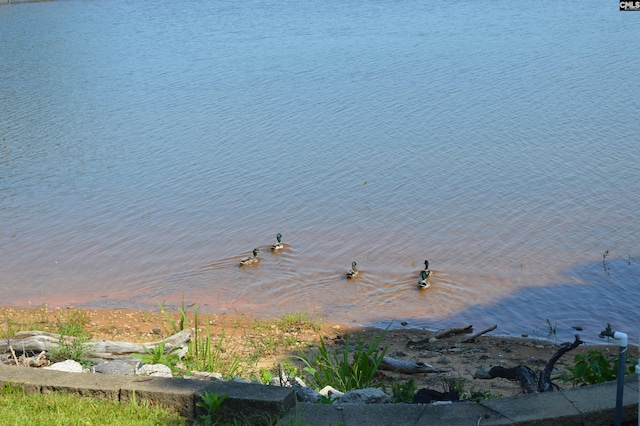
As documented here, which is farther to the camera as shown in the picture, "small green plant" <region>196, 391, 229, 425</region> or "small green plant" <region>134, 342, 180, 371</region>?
"small green plant" <region>134, 342, 180, 371</region>

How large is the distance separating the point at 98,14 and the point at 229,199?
3053 cm

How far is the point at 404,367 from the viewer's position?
756 centimetres

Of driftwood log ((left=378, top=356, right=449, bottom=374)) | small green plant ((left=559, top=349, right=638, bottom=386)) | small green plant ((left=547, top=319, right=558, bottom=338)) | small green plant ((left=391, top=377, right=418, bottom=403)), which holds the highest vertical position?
small green plant ((left=559, top=349, right=638, bottom=386))

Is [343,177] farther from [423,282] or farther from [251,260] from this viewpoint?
[423,282]

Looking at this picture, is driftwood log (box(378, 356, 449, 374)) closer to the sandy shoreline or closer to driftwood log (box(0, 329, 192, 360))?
the sandy shoreline

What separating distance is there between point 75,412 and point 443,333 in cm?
541

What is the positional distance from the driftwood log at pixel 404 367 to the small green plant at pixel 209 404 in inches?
108

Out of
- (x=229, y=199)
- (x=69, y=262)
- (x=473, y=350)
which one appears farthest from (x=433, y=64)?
(x=473, y=350)

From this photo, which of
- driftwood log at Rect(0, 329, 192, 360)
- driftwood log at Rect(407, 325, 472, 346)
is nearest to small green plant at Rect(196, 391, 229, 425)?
driftwood log at Rect(0, 329, 192, 360)

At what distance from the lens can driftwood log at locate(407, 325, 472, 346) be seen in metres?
9.31

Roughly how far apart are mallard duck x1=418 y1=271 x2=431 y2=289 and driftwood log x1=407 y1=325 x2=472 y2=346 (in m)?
1.21

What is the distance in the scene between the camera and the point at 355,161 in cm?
1636

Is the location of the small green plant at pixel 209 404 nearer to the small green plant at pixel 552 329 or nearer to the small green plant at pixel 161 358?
the small green plant at pixel 161 358

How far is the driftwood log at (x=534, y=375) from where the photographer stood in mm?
5555
